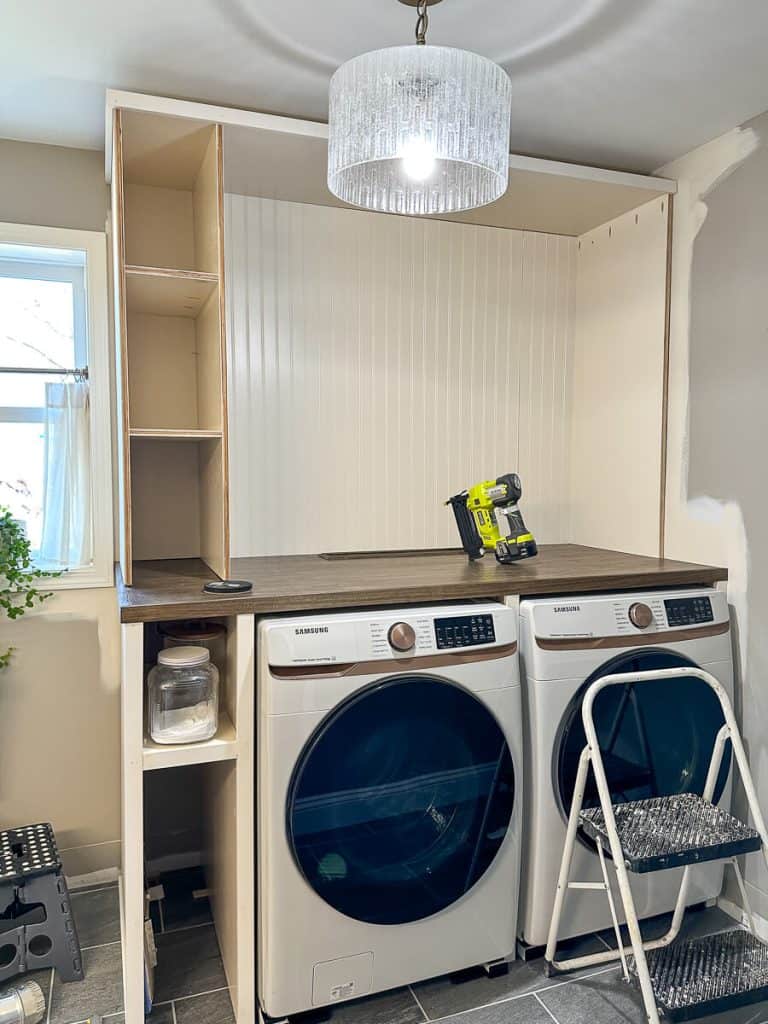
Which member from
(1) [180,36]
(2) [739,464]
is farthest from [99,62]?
(2) [739,464]

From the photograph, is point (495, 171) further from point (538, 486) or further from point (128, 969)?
point (128, 969)

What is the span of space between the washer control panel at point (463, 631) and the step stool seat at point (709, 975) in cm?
85

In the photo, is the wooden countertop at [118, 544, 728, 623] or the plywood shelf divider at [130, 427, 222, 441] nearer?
the wooden countertop at [118, 544, 728, 623]

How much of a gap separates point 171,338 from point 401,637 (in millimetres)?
1259

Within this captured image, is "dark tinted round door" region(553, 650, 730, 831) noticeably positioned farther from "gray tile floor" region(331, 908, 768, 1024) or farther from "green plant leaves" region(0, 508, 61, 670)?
"green plant leaves" region(0, 508, 61, 670)

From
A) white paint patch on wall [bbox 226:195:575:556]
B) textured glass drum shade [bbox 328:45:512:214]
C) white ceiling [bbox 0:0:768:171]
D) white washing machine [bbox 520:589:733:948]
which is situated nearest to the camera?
textured glass drum shade [bbox 328:45:512:214]

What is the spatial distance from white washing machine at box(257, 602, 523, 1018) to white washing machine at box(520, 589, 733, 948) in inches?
2.9

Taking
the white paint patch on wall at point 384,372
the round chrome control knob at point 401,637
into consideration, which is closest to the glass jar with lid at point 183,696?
the round chrome control knob at point 401,637

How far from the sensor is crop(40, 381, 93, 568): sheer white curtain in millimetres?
2395

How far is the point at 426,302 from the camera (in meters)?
2.68

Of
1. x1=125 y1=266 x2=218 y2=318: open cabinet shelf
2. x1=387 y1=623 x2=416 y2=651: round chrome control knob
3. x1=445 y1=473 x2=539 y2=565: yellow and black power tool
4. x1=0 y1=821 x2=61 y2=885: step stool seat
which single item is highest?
x1=125 y1=266 x2=218 y2=318: open cabinet shelf

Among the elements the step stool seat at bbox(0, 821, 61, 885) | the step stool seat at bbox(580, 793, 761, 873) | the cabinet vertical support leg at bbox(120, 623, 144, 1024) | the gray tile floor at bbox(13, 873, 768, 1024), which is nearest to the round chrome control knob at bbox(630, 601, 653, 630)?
the step stool seat at bbox(580, 793, 761, 873)

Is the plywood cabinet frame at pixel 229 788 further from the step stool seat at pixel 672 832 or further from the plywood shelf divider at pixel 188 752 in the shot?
the step stool seat at pixel 672 832

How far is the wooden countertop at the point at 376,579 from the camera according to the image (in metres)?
1.77
